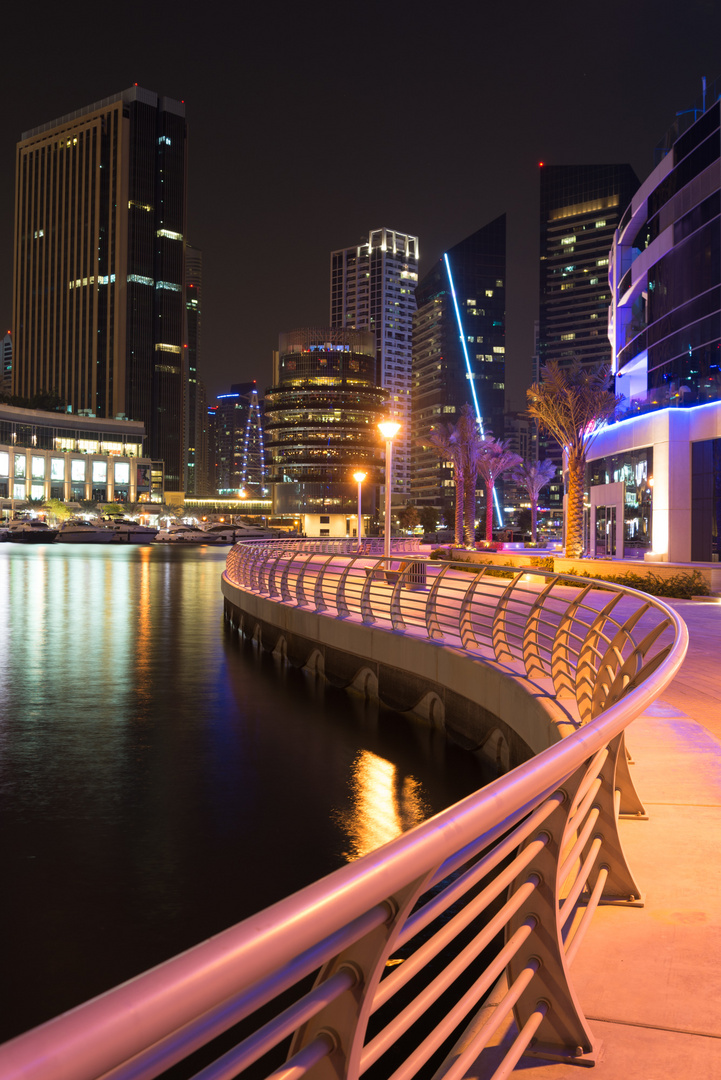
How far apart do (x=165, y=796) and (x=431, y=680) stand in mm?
5317

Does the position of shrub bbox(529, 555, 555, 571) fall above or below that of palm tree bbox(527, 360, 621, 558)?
below

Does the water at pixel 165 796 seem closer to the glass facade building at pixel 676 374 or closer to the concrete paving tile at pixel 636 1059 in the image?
the concrete paving tile at pixel 636 1059

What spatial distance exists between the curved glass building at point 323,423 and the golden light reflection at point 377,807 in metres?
138

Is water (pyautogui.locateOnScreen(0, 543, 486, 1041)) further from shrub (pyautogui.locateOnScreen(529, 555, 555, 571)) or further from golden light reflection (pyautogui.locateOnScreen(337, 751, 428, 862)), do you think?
shrub (pyautogui.locateOnScreen(529, 555, 555, 571))

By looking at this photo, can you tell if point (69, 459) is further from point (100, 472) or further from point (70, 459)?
point (100, 472)

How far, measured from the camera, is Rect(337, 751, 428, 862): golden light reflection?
10.5 m

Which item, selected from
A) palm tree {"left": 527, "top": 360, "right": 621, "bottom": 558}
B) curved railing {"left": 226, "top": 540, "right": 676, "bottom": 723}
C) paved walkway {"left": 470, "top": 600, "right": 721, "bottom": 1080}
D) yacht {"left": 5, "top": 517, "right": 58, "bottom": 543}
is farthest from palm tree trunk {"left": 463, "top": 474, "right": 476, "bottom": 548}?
yacht {"left": 5, "top": 517, "right": 58, "bottom": 543}

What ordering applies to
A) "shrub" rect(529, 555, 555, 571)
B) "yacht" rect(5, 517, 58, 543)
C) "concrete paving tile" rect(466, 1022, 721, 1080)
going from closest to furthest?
"concrete paving tile" rect(466, 1022, 721, 1080) → "shrub" rect(529, 555, 555, 571) → "yacht" rect(5, 517, 58, 543)

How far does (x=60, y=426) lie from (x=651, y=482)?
537ft

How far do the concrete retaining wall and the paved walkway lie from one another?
211cm

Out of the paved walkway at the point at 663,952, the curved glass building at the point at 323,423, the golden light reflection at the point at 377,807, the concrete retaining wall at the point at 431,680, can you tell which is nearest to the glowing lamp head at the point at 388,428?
the concrete retaining wall at the point at 431,680

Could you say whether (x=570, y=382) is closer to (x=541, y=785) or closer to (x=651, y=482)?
(x=651, y=482)

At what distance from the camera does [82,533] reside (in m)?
112

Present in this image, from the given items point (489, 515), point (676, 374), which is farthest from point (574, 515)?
point (489, 515)
